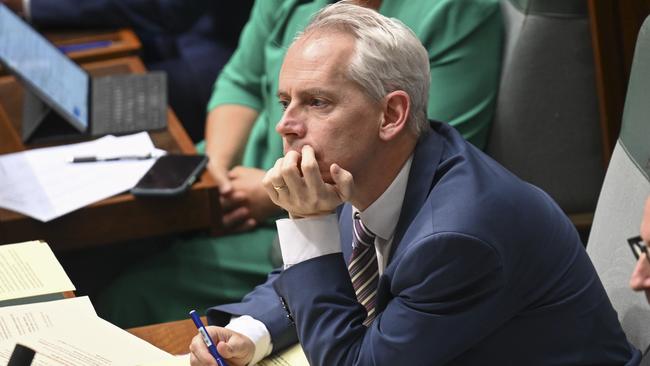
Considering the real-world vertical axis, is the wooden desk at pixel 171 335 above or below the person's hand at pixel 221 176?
above

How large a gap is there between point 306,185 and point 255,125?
3.97ft

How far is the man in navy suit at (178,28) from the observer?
3.00 m

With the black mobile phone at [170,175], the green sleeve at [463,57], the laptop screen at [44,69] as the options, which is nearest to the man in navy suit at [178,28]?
the laptop screen at [44,69]

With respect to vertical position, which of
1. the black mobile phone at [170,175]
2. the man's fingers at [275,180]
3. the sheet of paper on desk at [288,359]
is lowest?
the black mobile phone at [170,175]

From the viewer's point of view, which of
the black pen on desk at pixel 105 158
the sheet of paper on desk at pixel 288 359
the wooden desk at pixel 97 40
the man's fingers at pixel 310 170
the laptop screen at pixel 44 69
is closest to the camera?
the man's fingers at pixel 310 170

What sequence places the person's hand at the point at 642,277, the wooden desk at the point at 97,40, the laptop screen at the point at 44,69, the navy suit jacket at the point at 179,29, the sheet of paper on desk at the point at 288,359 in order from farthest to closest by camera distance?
the navy suit jacket at the point at 179,29 < the wooden desk at the point at 97,40 < the laptop screen at the point at 44,69 < the sheet of paper on desk at the point at 288,359 < the person's hand at the point at 642,277

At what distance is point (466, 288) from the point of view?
1.34 meters

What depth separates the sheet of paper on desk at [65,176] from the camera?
6.82 ft

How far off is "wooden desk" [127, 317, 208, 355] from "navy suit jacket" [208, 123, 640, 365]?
16 cm

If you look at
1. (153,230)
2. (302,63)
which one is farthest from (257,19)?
(302,63)

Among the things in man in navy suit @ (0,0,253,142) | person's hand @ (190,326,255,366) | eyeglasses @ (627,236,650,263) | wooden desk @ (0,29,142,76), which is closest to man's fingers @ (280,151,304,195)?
person's hand @ (190,326,255,366)

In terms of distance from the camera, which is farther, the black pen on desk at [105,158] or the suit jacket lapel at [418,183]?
the black pen on desk at [105,158]

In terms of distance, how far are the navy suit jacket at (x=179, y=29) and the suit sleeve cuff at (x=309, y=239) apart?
1694 mm

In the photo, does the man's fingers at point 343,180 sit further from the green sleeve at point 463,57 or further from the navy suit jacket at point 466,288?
the green sleeve at point 463,57
